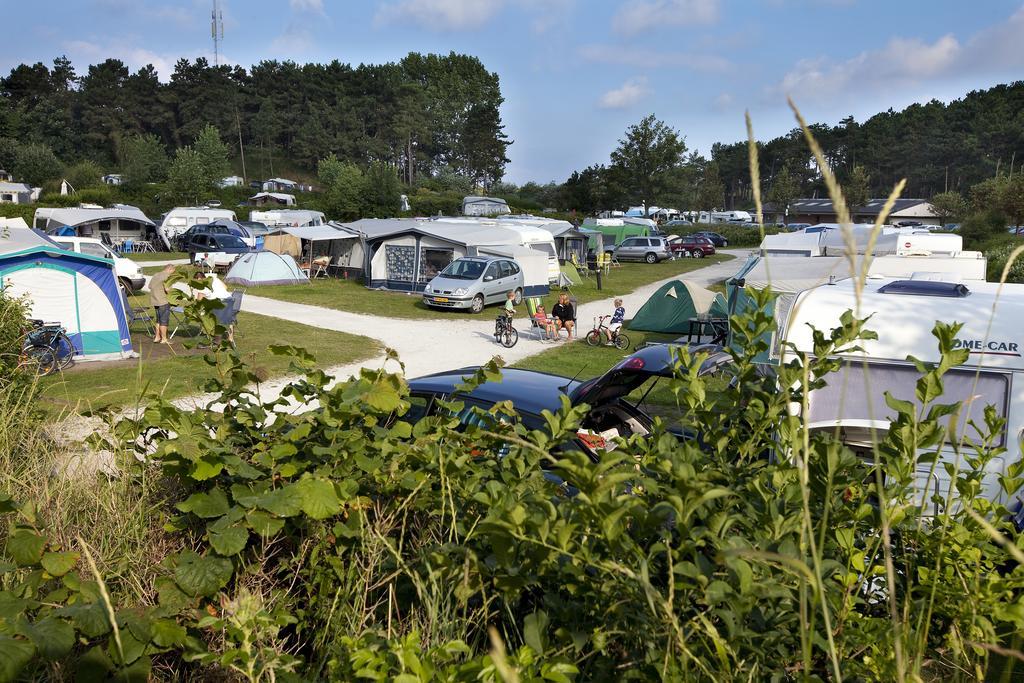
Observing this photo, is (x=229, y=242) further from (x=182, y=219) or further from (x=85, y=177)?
(x=85, y=177)

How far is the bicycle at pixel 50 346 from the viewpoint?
11.5 metres

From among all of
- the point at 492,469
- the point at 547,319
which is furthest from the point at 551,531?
the point at 547,319

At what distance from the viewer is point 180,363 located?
13.0 meters

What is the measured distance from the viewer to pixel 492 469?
2.76 metres

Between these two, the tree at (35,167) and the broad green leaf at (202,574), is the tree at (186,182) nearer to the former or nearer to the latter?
the tree at (35,167)

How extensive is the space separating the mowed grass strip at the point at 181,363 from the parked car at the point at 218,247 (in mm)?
12173

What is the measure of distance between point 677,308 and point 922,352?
12816mm

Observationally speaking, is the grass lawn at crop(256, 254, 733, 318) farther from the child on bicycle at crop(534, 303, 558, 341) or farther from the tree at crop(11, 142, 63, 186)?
the tree at crop(11, 142, 63, 186)

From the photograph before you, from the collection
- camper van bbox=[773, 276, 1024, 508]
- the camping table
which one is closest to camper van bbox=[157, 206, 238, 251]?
the camping table

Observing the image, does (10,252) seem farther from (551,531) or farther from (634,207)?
(634,207)

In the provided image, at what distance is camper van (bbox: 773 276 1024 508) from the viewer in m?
5.11

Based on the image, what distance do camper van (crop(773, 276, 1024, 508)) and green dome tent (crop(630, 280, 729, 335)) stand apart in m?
11.7

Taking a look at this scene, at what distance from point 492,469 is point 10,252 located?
42.9ft

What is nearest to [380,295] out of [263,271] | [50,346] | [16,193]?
[263,271]
